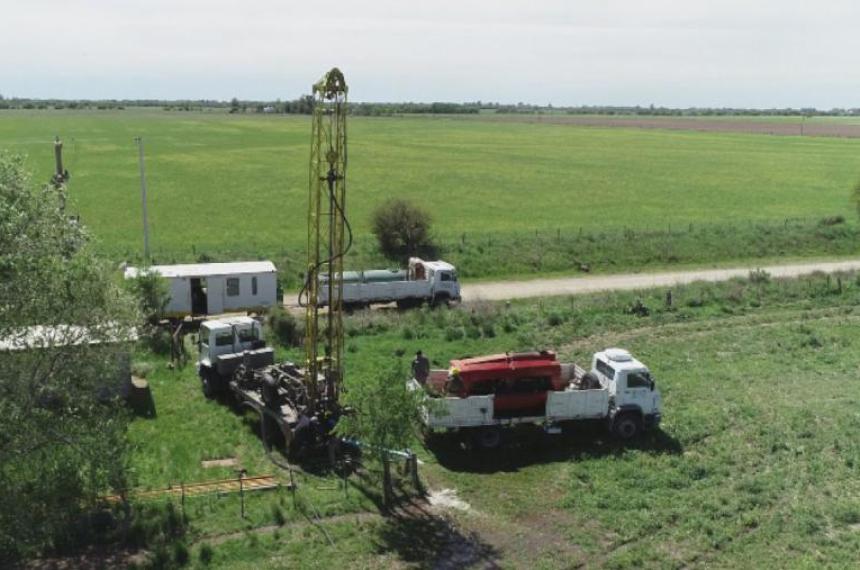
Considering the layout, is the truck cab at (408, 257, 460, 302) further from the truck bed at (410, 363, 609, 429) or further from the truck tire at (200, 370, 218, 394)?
the truck bed at (410, 363, 609, 429)

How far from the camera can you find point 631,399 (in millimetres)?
25969

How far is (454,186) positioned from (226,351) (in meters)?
60.9

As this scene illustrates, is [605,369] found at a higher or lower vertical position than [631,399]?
higher

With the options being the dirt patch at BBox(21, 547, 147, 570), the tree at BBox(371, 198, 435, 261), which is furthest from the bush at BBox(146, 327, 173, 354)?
the tree at BBox(371, 198, 435, 261)

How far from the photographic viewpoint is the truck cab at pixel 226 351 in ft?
94.5

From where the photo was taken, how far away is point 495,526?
67.7 ft

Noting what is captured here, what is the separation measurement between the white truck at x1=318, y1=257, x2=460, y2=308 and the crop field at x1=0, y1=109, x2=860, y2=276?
916cm

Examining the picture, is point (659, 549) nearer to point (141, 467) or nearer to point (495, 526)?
point (495, 526)

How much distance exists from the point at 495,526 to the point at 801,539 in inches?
281

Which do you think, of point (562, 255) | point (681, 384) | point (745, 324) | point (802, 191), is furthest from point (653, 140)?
point (681, 384)

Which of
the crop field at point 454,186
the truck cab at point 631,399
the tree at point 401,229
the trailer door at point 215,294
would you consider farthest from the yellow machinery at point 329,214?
the tree at point 401,229

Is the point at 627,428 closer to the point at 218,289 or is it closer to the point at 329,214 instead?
the point at 329,214

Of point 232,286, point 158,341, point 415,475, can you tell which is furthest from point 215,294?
point 415,475

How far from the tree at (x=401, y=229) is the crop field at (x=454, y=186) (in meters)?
1.45
